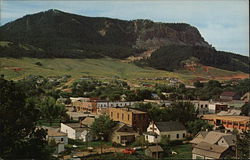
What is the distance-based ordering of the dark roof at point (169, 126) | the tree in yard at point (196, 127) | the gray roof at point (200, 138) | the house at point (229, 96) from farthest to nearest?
the house at point (229, 96) → the tree in yard at point (196, 127) → the dark roof at point (169, 126) → the gray roof at point (200, 138)

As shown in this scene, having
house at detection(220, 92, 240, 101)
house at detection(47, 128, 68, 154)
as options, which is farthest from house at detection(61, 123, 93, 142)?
house at detection(220, 92, 240, 101)

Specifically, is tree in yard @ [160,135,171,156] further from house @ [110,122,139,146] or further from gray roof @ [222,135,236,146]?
gray roof @ [222,135,236,146]

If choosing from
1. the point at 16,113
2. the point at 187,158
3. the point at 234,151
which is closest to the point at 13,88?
the point at 16,113

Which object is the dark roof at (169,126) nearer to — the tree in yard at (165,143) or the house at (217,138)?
the tree in yard at (165,143)

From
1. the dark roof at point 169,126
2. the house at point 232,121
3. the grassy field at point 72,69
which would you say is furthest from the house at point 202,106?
the grassy field at point 72,69

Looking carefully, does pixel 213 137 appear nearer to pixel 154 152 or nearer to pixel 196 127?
pixel 196 127

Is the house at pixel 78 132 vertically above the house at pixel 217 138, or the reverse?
the house at pixel 217 138
